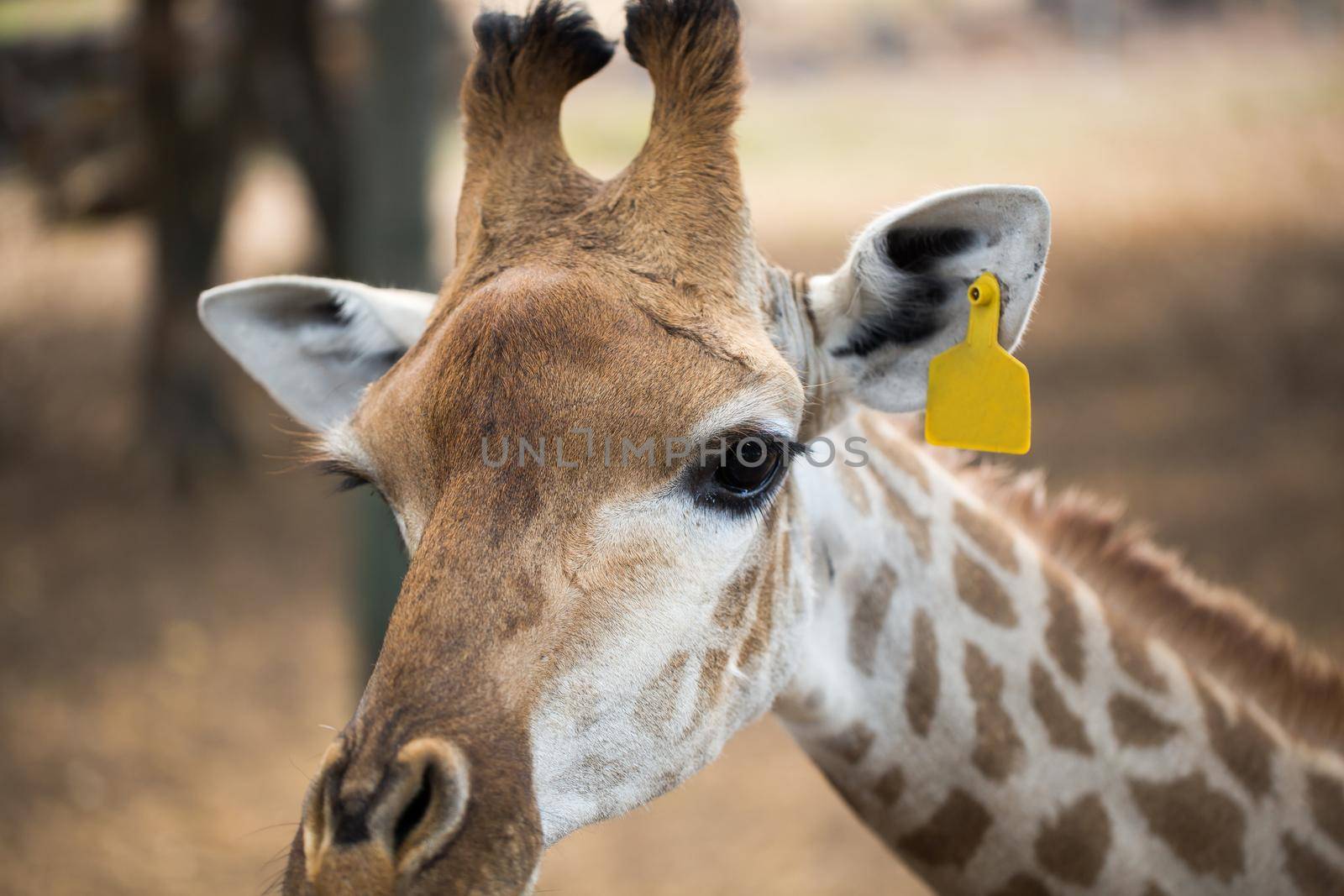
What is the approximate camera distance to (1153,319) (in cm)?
1227

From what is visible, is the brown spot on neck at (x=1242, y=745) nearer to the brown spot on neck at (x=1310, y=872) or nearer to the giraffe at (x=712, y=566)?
the giraffe at (x=712, y=566)

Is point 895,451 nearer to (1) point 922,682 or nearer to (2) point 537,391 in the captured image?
(1) point 922,682

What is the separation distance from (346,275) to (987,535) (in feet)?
29.6

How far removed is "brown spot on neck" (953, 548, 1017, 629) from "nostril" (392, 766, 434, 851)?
1685 millimetres

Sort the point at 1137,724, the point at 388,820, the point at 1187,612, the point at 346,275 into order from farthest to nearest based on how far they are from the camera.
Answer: the point at 346,275 < the point at 1187,612 < the point at 1137,724 < the point at 388,820

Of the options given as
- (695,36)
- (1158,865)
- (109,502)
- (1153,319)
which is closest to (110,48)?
(109,502)

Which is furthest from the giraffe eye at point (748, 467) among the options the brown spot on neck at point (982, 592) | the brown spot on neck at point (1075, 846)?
the brown spot on neck at point (1075, 846)

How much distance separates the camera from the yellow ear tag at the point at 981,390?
8.57 ft

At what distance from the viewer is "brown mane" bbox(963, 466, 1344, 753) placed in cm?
334

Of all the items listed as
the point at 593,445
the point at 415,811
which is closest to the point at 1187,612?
the point at 593,445

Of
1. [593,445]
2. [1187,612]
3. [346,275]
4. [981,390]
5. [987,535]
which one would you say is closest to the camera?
[593,445]

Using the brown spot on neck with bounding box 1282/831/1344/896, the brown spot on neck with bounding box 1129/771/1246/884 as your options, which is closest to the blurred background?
the brown spot on neck with bounding box 1129/771/1246/884

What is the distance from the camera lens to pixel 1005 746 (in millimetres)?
3014

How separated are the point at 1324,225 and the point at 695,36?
12.1m
